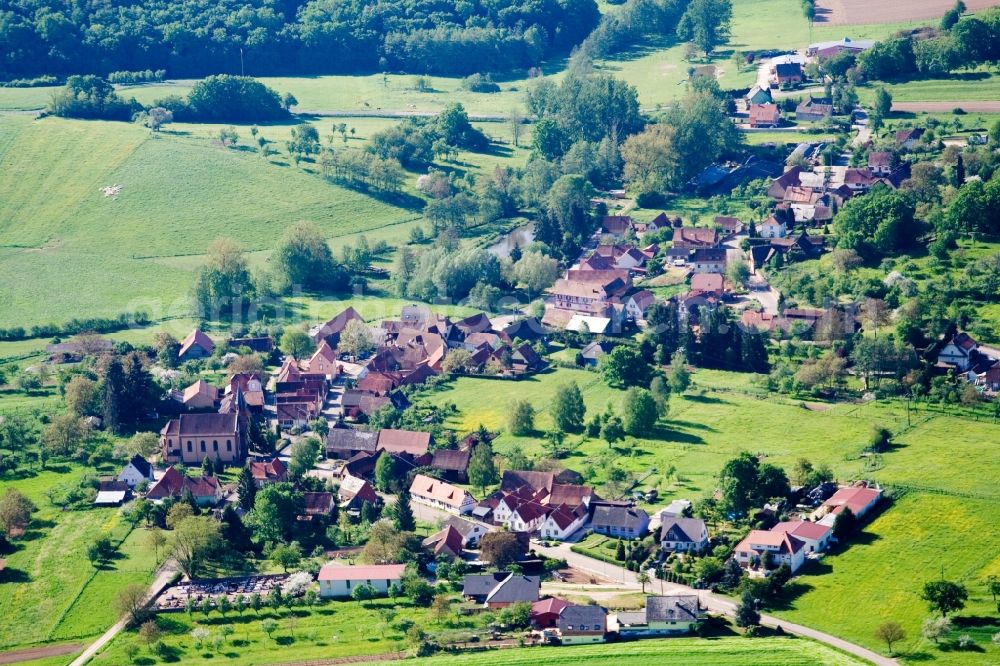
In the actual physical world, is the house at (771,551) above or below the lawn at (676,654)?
above

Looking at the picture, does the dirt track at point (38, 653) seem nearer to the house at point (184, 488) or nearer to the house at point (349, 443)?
the house at point (184, 488)

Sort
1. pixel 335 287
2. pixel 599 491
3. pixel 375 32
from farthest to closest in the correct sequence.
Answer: pixel 375 32 → pixel 335 287 → pixel 599 491

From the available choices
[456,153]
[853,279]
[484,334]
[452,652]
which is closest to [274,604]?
[452,652]

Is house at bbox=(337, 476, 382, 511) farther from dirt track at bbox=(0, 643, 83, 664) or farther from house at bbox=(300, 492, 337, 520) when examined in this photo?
dirt track at bbox=(0, 643, 83, 664)

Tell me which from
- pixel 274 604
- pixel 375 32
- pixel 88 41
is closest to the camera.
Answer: pixel 274 604

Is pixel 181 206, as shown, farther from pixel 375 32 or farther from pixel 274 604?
pixel 274 604

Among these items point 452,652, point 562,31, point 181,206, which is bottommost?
point 452,652

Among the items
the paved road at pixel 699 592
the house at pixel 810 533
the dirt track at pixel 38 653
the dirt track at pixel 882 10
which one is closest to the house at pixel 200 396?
the paved road at pixel 699 592

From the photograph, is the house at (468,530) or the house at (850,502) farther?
the house at (468,530)
